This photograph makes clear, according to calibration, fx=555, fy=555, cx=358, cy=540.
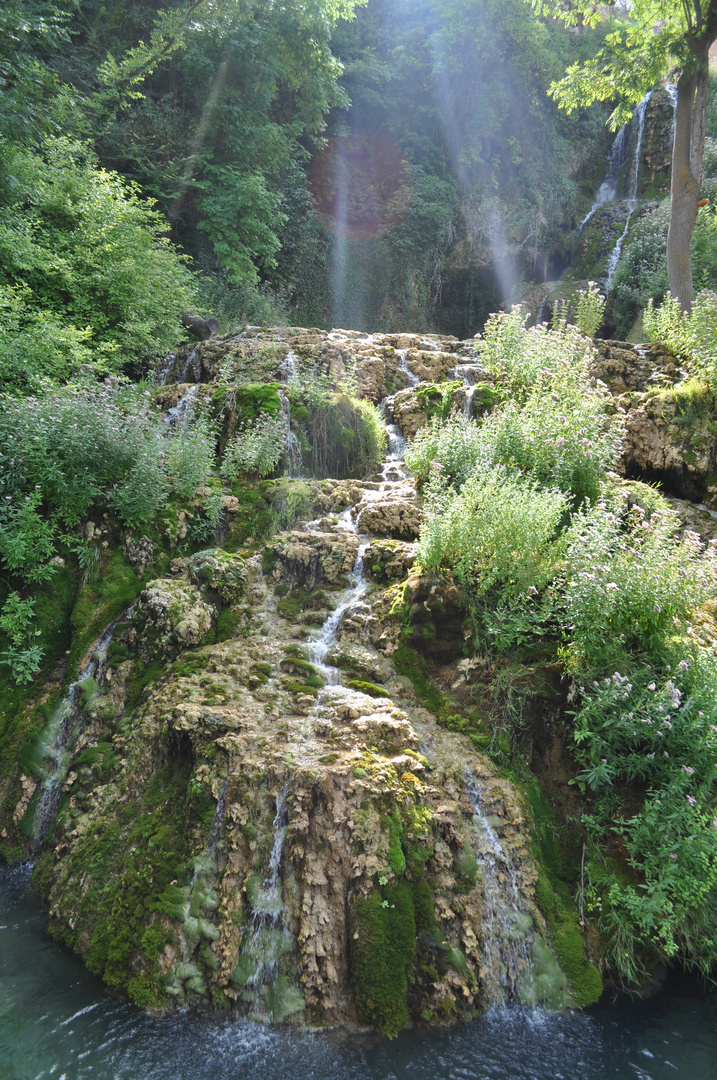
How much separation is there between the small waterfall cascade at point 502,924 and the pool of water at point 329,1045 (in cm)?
16

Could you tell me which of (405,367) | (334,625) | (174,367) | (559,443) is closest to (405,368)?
(405,367)

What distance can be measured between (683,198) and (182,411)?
11.6m

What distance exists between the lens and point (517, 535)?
5543 millimetres

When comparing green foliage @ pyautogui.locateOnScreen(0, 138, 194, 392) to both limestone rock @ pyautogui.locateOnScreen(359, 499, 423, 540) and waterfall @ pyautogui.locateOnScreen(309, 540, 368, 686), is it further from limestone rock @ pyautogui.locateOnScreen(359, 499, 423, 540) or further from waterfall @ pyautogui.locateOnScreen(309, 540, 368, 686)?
waterfall @ pyautogui.locateOnScreen(309, 540, 368, 686)

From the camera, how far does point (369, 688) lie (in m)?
5.38

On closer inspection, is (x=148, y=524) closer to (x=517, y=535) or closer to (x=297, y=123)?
(x=517, y=535)

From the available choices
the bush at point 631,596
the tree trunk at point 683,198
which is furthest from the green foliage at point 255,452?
the tree trunk at point 683,198

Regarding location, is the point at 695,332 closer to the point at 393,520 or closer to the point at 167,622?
the point at 393,520

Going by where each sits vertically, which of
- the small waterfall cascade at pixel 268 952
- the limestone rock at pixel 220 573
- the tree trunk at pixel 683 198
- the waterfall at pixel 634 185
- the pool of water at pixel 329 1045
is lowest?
the pool of water at pixel 329 1045

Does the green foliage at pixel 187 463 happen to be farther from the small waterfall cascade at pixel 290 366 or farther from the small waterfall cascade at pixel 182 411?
the small waterfall cascade at pixel 290 366

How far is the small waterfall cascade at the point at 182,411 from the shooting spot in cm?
887

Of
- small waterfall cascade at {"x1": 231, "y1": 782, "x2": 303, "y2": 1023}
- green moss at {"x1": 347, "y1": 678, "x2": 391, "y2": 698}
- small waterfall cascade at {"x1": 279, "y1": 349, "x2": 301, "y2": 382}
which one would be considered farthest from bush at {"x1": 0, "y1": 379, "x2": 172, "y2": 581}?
small waterfall cascade at {"x1": 231, "y1": 782, "x2": 303, "y2": 1023}

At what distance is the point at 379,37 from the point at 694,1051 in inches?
1272

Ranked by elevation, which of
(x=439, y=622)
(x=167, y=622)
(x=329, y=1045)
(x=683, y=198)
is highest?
(x=683, y=198)
